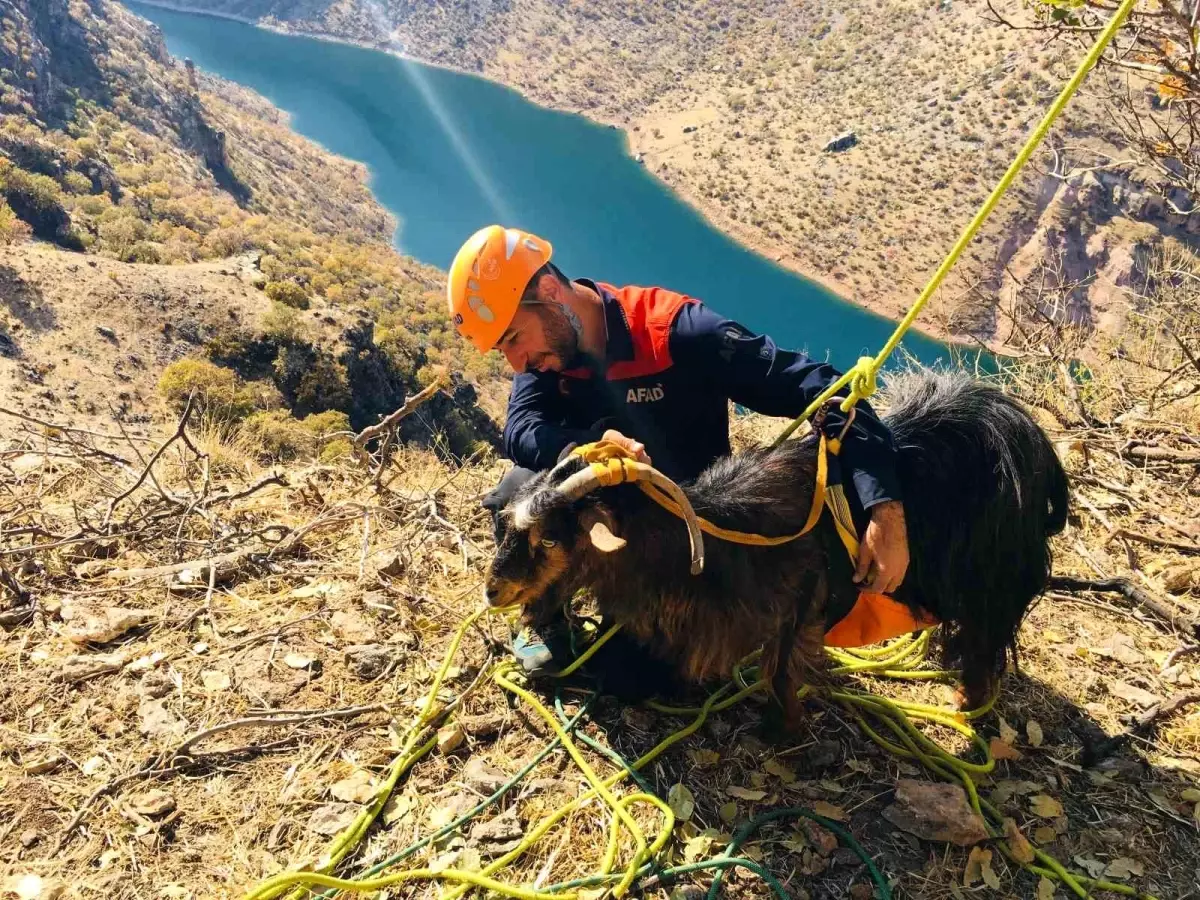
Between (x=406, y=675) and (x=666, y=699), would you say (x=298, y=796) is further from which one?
(x=666, y=699)

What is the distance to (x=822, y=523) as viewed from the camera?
2793mm

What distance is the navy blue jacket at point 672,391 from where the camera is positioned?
9.18 feet

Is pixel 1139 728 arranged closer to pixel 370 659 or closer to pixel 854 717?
pixel 854 717

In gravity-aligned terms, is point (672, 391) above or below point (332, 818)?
above

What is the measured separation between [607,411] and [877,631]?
Answer: 1459 mm

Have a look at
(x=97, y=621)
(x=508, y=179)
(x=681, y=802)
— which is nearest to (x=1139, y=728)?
(x=681, y=802)

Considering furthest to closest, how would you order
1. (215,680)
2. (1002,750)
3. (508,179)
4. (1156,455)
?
1. (508,179)
2. (1156,455)
3. (215,680)
4. (1002,750)

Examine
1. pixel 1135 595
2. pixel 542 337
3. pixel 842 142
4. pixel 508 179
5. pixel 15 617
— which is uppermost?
pixel 542 337

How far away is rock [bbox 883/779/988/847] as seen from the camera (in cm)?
255

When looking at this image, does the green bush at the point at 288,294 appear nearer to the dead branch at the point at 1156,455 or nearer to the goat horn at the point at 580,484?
the dead branch at the point at 1156,455

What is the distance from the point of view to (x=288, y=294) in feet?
83.4

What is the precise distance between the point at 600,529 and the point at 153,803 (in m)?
1.88

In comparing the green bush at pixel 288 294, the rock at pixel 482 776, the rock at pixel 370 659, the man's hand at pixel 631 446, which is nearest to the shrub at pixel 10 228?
the green bush at pixel 288 294

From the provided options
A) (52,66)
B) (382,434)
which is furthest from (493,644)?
(52,66)
